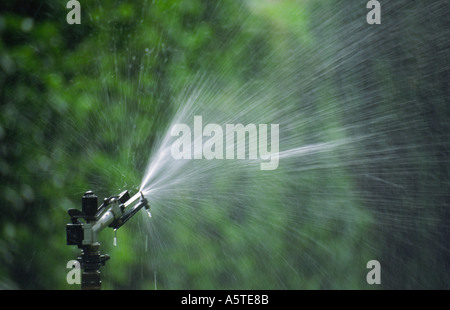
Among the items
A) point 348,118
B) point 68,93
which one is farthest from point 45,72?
point 348,118

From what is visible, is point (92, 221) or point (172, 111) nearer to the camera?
point (92, 221)

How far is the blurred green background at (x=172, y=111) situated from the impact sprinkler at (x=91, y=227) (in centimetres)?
88

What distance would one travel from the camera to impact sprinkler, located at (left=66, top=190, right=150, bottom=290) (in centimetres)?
141

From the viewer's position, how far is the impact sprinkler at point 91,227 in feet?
4.64

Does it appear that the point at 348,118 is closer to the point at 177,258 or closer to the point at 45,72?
the point at 177,258

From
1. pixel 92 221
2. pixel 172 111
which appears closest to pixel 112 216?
pixel 92 221

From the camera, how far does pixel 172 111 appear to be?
7.89 feet

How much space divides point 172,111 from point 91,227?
1.07m

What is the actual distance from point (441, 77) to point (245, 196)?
1.17 meters

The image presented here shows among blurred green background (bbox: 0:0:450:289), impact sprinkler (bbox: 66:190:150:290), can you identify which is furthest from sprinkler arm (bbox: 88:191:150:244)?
blurred green background (bbox: 0:0:450:289)

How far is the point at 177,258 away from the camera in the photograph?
2.54 m

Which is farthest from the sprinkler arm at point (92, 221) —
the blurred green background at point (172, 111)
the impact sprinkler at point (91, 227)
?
the blurred green background at point (172, 111)

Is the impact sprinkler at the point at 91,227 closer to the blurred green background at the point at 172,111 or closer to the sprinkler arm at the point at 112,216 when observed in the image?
the sprinkler arm at the point at 112,216

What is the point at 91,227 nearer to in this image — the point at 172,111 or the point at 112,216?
the point at 112,216
